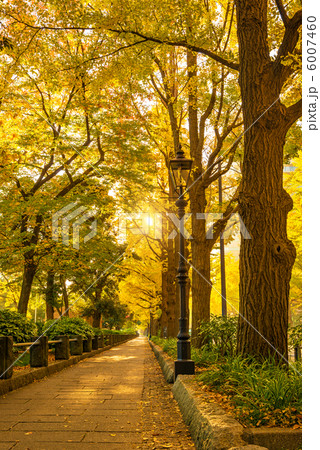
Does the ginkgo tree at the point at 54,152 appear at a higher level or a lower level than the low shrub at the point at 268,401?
higher

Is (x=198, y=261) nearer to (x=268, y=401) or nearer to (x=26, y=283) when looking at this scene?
(x=268, y=401)

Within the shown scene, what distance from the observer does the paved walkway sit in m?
4.67

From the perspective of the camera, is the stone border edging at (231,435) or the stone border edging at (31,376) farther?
the stone border edging at (31,376)

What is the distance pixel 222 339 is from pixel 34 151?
457 inches

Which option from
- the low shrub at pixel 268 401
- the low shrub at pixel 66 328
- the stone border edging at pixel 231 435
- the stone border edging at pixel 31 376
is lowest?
the stone border edging at pixel 31 376

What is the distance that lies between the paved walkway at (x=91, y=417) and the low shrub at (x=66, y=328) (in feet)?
18.9

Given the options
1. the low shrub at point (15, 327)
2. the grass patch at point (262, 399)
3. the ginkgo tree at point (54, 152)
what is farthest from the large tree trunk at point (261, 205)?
the ginkgo tree at point (54, 152)

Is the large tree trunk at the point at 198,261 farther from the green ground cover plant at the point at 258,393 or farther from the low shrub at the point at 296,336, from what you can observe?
the green ground cover plant at the point at 258,393

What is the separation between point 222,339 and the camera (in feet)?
31.6

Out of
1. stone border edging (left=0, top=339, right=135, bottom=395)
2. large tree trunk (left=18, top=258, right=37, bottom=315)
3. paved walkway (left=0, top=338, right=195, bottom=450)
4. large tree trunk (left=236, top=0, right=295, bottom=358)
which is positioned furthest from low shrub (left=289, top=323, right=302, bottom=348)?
large tree trunk (left=18, top=258, right=37, bottom=315)

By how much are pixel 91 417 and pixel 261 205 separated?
13.9ft

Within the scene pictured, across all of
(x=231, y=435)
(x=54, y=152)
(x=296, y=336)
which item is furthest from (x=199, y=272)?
(x=231, y=435)

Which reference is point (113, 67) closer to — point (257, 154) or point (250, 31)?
point (250, 31)

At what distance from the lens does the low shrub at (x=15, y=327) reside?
1052 centimetres
